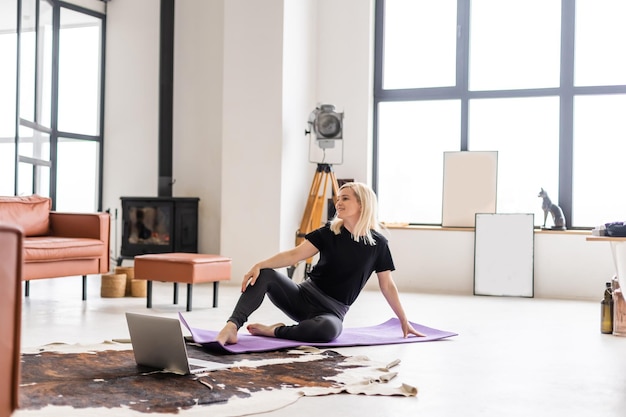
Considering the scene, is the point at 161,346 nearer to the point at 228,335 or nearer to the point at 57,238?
the point at 228,335

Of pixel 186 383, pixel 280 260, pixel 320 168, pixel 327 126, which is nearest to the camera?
pixel 186 383

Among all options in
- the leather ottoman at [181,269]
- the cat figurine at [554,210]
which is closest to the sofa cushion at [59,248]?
the leather ottoman at [181,269]

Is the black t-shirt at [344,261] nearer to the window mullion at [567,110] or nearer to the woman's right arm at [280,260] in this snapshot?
the woman's right arm at [280,260]

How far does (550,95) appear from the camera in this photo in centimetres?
796

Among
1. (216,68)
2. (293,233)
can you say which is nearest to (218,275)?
(293,233)

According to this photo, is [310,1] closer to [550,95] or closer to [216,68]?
[216,68]

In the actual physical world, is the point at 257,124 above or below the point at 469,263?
above

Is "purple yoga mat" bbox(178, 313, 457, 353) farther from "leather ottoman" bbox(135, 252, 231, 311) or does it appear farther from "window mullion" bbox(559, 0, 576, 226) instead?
"window mullion" bbox(559, 0, 576, 226)

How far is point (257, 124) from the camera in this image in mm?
7879

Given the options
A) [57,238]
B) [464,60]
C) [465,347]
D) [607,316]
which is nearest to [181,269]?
[57,238]

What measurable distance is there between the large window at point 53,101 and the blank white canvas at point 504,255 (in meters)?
4.62

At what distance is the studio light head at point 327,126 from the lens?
779 cm

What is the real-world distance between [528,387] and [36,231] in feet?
15.0

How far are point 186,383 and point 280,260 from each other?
118cm
